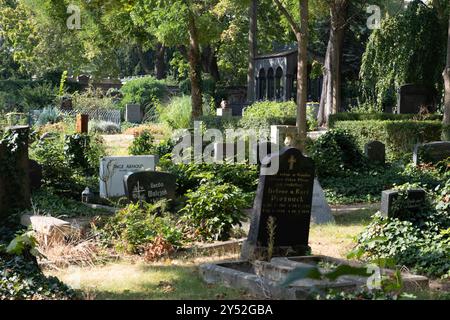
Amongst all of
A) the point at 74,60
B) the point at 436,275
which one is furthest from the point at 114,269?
the point at 74,60

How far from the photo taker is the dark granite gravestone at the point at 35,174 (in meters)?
15.5

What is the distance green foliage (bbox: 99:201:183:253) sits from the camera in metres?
10.8

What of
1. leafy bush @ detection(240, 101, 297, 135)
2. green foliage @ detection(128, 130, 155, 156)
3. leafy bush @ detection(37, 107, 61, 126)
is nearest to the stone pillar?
green foliage @ detection(128, 130, 155, 156)

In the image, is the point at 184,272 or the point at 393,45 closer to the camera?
the point at 184,272

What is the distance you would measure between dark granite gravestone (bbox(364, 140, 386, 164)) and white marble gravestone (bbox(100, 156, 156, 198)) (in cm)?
663

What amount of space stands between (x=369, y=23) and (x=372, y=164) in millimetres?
15184

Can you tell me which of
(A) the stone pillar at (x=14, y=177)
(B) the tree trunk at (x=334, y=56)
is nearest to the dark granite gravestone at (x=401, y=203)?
(A) the stone pillar at (x=14, y=177)

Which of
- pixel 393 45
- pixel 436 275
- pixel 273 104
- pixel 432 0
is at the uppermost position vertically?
pixel 432 0

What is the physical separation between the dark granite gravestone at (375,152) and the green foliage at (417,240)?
8.84m

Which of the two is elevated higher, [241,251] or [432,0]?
[432,0]

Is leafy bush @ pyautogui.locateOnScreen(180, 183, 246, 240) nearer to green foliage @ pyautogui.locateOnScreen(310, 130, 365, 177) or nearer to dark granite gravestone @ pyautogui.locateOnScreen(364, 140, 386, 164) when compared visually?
green foliage @ pyautogui.locateOnScreen(310, 130, 365, 177)

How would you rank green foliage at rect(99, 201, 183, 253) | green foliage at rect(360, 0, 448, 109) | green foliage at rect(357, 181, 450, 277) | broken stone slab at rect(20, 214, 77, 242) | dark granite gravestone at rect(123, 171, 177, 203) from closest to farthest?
green foliage at rect(357, 181, 450, 277) < green foliage at rect(99, 201, 183, 253) < broken stone slab at rect(20, 214, 77, 242) < dark granite gravestone at rect(123, 171, 177, 203) < green foliage at rect(360, 0, 448, 109)

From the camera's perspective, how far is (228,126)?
1109 inches
